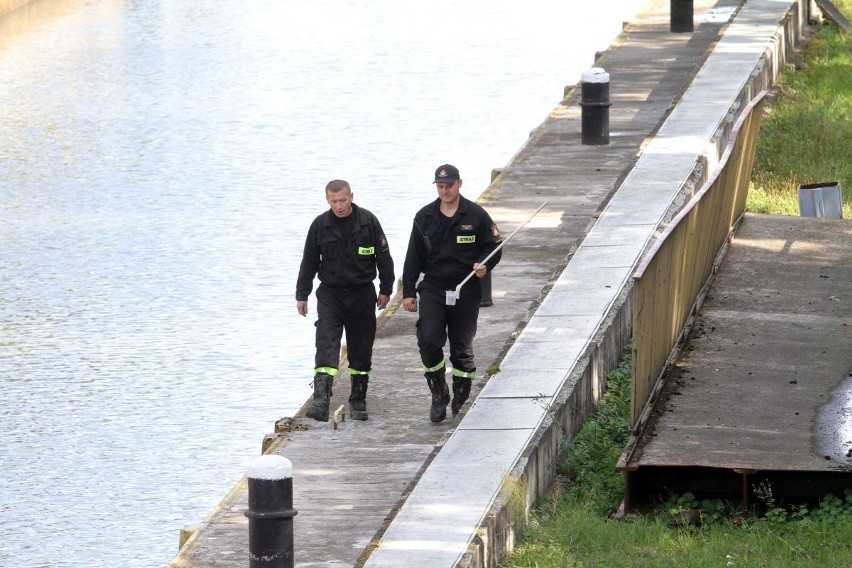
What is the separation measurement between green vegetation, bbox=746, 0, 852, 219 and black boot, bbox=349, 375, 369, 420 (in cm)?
784

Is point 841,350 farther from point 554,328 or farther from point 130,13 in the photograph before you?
point 130,13

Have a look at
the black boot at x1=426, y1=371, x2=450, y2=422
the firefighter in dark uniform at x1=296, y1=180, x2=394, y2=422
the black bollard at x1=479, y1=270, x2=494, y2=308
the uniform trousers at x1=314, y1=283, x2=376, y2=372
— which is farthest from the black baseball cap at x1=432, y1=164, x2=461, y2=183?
the black bollard at x1=479, y1=270, x2=494, y2=308

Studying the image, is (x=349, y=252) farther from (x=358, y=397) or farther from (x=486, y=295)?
(x=486, y=295)

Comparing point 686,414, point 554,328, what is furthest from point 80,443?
point 686,414

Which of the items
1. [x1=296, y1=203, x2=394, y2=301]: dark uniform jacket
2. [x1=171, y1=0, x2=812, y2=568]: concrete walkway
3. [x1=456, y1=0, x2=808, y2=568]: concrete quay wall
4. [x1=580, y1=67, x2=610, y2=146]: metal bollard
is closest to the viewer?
[x1=456, y1=0, x2=808, y2=568]: concrete quay wall

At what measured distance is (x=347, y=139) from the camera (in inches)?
1027

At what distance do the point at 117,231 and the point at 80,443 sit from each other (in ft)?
24.5

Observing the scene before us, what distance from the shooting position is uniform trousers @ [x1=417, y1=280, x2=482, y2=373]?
1078 centimetres

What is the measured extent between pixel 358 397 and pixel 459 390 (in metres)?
0.64

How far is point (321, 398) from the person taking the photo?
432 inches

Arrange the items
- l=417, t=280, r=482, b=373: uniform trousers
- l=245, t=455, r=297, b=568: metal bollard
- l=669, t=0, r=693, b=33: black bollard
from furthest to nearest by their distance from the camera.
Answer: l=669, t=0, r=693, b=33: black bollard
l=417, t=280, r=482, b=373: uniform trousers
l=245, t=455, r=297, b=568: metal bollard

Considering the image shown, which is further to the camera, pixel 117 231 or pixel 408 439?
pixel 117 231

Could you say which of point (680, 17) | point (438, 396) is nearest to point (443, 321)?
point (438, 396)

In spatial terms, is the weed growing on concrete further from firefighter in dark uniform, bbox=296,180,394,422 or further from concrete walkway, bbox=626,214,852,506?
firefighter in dark uniform, bbox=296,180,394,422
